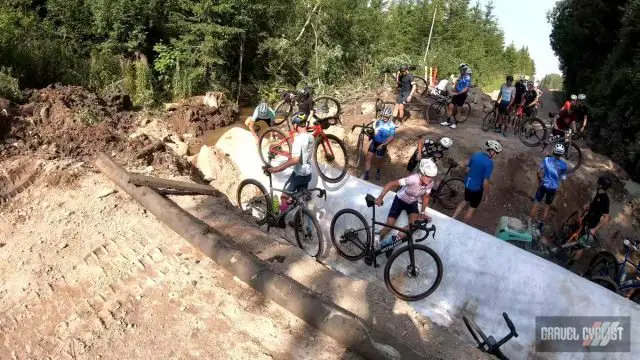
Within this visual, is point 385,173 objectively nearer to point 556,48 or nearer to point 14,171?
point 14,171

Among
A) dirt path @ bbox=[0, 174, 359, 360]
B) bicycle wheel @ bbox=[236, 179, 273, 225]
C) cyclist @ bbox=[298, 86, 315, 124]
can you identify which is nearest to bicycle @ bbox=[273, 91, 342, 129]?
cyclist @ bbox=[298, 86, 315, 124]

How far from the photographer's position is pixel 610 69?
619 inches

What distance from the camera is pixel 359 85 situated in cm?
1900

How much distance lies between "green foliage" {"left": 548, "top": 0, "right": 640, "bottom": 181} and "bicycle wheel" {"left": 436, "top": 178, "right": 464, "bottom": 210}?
23.4 ft

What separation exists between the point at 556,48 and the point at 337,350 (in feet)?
95.5

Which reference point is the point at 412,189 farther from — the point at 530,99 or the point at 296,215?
the point at 530,99

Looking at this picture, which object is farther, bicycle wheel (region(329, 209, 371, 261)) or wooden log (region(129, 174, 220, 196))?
bicycle wheel (region(329, 209, 371, 261))

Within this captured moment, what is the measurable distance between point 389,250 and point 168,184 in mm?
3899

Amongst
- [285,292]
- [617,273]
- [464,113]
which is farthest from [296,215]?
[464,113]

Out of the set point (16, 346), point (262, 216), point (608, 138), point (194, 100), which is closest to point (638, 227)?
point (608, 138)

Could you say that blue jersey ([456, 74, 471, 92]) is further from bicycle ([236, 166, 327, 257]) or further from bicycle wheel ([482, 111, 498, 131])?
bicycle ([236, 166, 327, 257])

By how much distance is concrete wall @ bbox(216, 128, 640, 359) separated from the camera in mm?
5543

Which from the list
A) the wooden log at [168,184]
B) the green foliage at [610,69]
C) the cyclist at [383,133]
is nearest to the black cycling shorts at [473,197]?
the cyclist at [383,133]

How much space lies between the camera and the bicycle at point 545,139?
10914 mm
